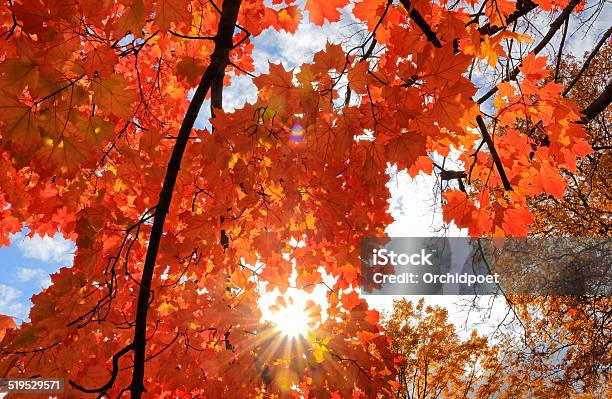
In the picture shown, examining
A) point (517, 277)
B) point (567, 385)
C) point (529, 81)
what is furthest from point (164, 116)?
point (567, 385)

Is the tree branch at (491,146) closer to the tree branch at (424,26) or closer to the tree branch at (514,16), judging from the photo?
the tree branch at (424,26)

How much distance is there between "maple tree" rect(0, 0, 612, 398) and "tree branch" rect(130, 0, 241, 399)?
0.01 metres

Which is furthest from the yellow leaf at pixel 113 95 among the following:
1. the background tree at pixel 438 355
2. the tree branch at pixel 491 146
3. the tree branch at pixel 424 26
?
the background tree at pixel 438 355

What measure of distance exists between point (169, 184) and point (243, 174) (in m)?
0.45

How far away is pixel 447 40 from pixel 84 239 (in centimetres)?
229

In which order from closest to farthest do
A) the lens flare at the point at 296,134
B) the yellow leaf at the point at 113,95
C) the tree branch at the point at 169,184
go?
1. the yellow leaf at the point at 113,95
2. the tree branch at the point at 169,184
3. the lens flare at the point at 296,134

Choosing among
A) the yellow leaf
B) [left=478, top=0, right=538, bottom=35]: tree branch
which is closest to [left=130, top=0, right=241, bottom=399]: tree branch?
the yellow leaf

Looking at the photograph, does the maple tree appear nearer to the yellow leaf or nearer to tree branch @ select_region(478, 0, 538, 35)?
the yellow leaf

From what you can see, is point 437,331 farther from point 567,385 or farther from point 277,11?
point 277,11

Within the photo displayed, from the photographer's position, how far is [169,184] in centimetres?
223

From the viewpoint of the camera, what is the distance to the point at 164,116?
458 cm

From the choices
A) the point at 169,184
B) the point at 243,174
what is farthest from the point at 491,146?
the point at 169,184

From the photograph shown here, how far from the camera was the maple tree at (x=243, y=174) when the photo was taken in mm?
1930

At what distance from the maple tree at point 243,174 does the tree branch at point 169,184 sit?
0.04 feet
